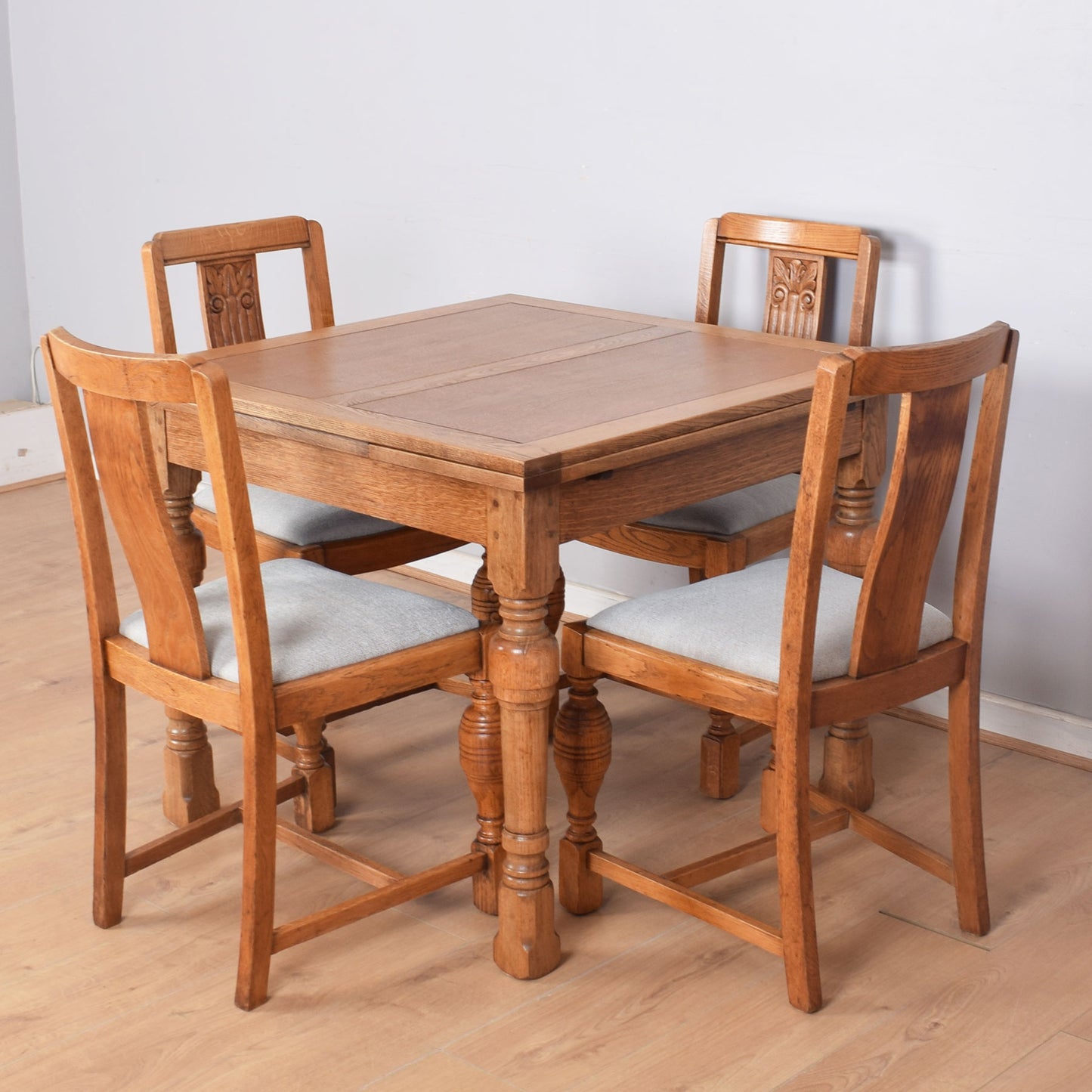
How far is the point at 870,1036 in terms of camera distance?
2.00m

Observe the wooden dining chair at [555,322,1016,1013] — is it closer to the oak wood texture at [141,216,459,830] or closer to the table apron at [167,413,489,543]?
the table apron at [167,413,489,543]

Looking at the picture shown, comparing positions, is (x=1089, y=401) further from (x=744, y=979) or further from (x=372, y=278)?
(x=372, y=278)

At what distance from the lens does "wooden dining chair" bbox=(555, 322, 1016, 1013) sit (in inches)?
74.4

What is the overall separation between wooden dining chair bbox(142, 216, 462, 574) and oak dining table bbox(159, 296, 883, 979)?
0.17m

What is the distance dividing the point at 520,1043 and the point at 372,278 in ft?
7.32

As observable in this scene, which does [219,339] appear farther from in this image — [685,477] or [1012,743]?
[1012,743]

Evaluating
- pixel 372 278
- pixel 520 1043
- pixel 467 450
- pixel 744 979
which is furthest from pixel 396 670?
pixel 372 278

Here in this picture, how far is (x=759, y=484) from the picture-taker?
2.58 m

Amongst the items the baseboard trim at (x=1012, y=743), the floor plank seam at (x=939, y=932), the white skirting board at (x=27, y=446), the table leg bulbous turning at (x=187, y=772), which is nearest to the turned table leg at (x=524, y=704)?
the floor plank seam at (x=939, y=932)

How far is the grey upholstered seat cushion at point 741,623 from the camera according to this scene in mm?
2014

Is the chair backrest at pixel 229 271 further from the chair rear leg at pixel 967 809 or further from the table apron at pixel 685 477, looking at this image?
the chair rear leg at pixel 967 809

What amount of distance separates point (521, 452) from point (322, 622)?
40 cm

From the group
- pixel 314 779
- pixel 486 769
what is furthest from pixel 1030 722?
pixel 314 779

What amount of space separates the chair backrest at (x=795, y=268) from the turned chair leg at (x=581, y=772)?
3.08 ft
